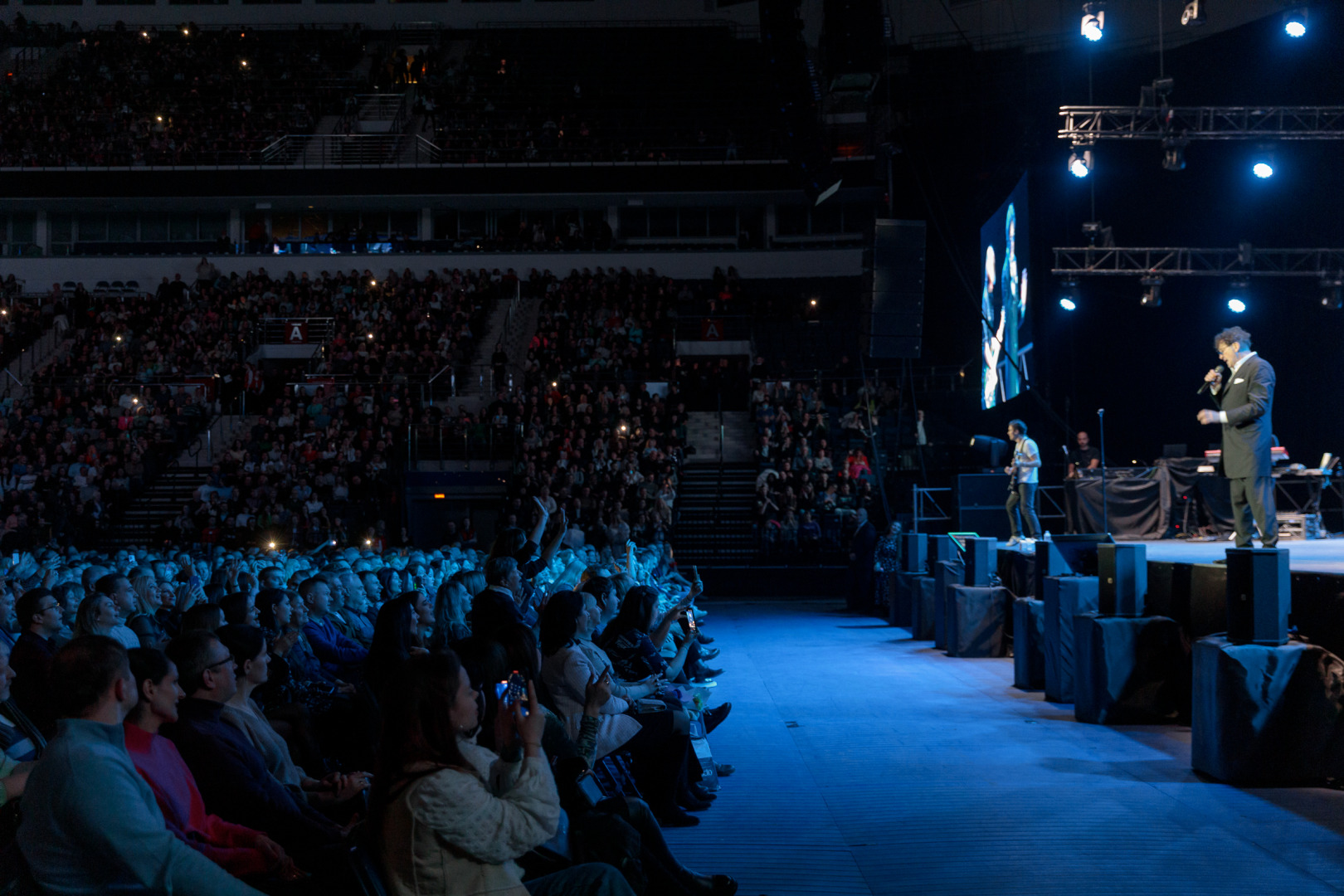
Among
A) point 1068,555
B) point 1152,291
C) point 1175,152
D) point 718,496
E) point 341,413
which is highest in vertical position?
point 1175,152

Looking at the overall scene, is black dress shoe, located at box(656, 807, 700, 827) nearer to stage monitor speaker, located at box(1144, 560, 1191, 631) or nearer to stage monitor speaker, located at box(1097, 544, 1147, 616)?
stage monitor speaker, located at box(1097, 544, 1147, 616)

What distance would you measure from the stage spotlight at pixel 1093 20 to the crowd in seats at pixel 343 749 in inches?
423

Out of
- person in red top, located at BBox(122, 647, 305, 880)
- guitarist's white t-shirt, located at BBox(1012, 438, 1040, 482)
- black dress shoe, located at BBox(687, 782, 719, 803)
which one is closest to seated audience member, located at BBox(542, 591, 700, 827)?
black dress shoe, located at BBox(687, 782, 719, 803)

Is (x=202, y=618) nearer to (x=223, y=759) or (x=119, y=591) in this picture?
(x=223, y=759)

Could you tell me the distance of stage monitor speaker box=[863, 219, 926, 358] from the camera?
18750 millimetres

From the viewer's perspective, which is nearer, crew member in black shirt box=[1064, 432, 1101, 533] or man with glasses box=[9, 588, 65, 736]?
man with glasses box=[9, 588, 65, 736]

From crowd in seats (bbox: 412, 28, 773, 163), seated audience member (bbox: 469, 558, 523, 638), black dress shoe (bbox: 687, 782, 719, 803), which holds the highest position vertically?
crowd in seats (bbox: 412, 28, 773, 163)

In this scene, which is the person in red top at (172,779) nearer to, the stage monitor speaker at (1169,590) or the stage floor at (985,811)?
the stage floor at (985,811)

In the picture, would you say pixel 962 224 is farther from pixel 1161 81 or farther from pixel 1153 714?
pixel 1153 714

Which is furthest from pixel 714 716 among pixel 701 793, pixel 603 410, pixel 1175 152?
pixel 603 410

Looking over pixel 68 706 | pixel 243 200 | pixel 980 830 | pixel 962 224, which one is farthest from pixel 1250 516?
pixel 243 200

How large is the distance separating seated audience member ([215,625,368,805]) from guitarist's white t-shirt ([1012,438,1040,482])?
1062 centimetres

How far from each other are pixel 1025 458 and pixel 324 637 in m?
9.17

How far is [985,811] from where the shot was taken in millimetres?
5582
